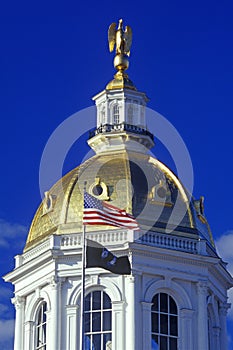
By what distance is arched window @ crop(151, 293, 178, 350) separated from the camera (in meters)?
75.3

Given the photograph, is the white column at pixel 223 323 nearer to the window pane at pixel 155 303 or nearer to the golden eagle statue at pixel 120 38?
the window pane at pixel 155 303

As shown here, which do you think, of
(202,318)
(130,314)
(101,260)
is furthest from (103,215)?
(202,318)

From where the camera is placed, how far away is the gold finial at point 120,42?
280 ft

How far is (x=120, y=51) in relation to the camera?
85.4m

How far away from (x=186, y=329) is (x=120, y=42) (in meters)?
17.9

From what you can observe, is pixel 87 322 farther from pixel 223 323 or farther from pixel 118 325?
pixel 223 323

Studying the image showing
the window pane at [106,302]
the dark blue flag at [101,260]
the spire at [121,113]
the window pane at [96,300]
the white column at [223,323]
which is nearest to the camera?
the dark blue flag at [101,260]

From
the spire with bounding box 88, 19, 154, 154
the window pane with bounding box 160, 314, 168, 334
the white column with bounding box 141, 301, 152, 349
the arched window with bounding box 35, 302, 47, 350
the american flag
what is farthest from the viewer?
the spire with bounding box 88, 19, 154, 154

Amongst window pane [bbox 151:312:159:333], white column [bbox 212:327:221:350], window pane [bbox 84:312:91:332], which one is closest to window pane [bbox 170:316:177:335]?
window pane [bbox 151:312:159:333]

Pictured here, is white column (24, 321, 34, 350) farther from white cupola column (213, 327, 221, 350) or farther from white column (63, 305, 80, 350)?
white cupola column (213, 327, 221, 350)

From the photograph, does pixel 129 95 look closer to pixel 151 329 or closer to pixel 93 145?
pixel 93 145

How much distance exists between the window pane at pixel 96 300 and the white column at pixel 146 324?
7.57ft

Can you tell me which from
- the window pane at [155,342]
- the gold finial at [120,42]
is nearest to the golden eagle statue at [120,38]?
the gold finial at [120,42]

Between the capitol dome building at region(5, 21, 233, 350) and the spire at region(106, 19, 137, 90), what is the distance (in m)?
4.51
